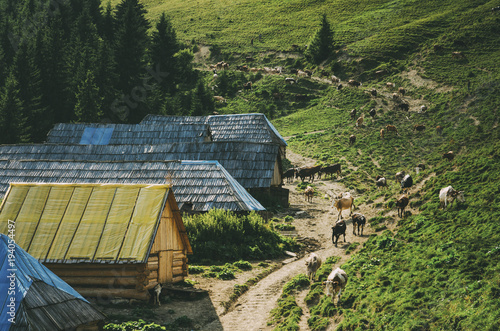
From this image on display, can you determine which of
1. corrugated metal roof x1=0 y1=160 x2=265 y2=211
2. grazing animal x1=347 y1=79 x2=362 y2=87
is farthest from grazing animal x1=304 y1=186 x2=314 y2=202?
grazing animal x1=347 y1=79 x2=362 y2=87

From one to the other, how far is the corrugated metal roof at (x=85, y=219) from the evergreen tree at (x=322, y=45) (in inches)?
2472

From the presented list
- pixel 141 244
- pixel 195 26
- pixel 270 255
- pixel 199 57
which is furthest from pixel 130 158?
pixel 195 26

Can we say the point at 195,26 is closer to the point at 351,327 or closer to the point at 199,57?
the point at 199,57

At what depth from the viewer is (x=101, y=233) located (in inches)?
696

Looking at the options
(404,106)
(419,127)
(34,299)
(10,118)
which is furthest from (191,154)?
(404,106)

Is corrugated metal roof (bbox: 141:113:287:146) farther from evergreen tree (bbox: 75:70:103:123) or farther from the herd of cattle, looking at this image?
evergreen tree (bbox: 75:70:103:123)

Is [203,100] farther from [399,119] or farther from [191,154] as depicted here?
[191,154]

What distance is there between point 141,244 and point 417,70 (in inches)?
2154

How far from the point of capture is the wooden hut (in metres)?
17.2

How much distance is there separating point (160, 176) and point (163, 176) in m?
0.21

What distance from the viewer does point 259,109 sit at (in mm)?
63562

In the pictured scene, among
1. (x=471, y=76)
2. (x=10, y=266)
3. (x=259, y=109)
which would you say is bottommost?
(x=259, y=109)

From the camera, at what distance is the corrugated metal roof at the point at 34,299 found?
1130cm

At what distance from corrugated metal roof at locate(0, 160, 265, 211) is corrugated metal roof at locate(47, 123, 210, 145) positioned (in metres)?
10.2
